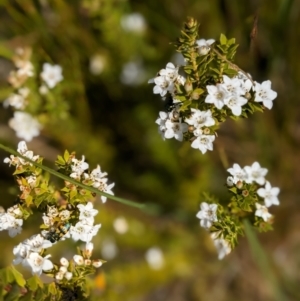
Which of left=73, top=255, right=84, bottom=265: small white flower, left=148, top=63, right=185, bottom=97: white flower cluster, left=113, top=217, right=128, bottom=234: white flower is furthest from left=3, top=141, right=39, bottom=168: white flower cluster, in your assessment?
left=113, top=217, right=128, bottom=234: white flower

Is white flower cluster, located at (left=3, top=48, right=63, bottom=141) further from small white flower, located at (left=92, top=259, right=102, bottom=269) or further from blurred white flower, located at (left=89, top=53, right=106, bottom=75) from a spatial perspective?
small white flower, located at (left=92, top=259, right=102, bottom=269)

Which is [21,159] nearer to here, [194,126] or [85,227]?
[85,227]

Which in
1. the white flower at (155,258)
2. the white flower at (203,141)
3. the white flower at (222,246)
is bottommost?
the white flower at (222,246)

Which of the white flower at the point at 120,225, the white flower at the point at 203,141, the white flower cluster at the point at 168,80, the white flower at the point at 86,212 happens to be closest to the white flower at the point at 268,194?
the white flower at the point at 203,141

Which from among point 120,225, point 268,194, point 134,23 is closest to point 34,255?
point 268,194

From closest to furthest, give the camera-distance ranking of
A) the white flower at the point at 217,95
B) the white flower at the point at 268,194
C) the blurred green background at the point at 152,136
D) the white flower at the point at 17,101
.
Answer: the white flower at the point at 217,95 < the white flower at the point at 268,194 < the white flower at the point at 17,101 < the blurred green background at the point at 152,136

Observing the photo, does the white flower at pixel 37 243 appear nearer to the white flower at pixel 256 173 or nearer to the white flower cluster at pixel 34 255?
the white flower cluster at pixel 34 255
